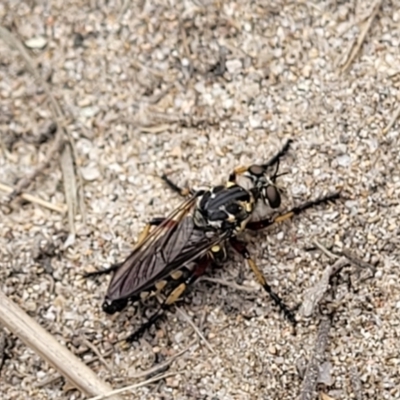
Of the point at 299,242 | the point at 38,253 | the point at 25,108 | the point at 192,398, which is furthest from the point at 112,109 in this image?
the point at 192,398

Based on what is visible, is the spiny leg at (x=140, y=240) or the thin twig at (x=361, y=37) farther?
the thin twig at (x=361, y=37)

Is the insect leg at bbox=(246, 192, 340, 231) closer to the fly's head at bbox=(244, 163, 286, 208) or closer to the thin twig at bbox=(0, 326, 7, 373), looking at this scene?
the fly's head at bbox=(244, 163, 286, 208)

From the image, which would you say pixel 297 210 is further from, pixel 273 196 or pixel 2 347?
pixel 2 347

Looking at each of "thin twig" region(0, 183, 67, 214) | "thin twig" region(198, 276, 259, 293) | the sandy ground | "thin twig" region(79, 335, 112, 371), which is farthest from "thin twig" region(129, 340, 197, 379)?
"thin twig" region(0, 183, 67, 214)

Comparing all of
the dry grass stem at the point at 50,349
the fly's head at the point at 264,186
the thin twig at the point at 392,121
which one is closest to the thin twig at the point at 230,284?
the fly's head at the point at 264,186

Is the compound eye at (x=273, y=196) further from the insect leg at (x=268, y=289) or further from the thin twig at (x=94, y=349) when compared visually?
the thin twig at (x=94, y=349)

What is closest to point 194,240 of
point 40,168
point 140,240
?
point 140,240

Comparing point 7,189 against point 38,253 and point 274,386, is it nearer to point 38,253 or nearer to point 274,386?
point 38,253
